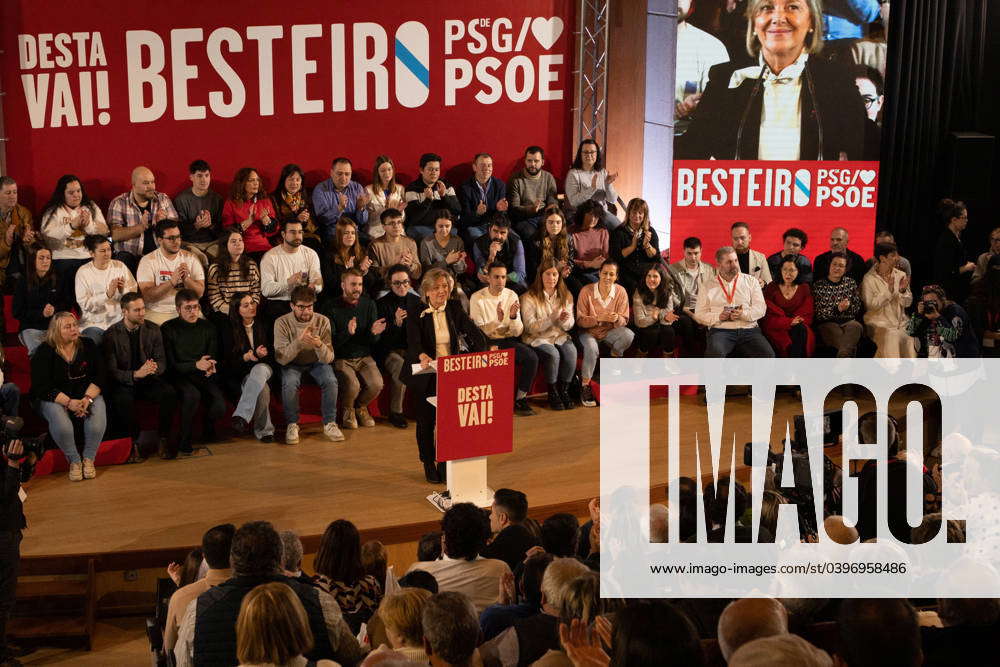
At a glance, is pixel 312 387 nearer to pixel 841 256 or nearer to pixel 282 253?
pixel 282 253

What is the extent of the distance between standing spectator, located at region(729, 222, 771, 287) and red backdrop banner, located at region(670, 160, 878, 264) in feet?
3.16

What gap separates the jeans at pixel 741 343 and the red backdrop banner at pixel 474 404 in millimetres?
2433

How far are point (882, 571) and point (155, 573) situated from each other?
3.69 metres

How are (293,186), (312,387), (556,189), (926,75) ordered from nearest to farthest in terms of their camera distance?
(312,387) < (293,186) < (556,189) < (926,75)

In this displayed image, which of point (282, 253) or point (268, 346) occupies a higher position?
point (282, 253)

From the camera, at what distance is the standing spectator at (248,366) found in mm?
7094

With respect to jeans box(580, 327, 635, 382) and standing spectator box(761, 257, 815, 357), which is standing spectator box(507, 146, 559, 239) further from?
standing spectator box(761, 257, 815, 357)

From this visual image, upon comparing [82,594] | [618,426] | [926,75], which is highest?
[926,75]

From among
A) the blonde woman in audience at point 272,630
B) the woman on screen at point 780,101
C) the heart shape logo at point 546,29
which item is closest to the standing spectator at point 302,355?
the heart shape logo at point 546,29

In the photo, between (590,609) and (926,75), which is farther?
(926,75)

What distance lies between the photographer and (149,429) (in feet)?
23.0

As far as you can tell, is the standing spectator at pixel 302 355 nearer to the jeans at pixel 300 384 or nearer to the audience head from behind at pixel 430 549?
the jeans at pixel 300 384

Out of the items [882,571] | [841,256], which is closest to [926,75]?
[841,256]

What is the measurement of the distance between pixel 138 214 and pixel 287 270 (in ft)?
3.77
